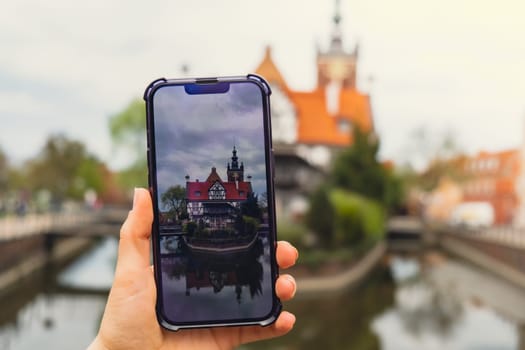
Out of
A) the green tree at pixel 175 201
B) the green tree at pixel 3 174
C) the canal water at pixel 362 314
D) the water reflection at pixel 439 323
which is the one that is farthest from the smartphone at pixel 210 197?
the green tree at pixel 3 174

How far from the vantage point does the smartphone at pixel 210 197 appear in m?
1.92

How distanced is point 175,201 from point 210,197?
0.38 ft

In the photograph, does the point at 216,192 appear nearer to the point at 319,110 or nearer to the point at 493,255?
the point at 493,255

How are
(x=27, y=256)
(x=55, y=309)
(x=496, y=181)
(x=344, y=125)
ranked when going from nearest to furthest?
(x=55, y=309)
(x=27, y=256)
(x=344, y=125)
(x=496, y=181)

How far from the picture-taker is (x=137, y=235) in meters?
1.78

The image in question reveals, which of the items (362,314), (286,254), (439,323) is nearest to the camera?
(286,254)

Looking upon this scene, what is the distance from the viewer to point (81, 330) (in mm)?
20531

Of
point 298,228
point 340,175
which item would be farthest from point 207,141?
point 340,175

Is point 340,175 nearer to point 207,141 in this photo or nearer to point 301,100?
point 301,100

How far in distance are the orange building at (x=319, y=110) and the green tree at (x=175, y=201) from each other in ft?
111

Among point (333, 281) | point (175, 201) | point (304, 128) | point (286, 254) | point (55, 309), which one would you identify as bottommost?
point (55, 309)

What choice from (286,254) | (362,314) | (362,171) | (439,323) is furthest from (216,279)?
(362,171)

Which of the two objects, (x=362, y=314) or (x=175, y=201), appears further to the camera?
(x=362, y=314)

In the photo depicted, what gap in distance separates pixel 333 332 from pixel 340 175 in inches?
730
